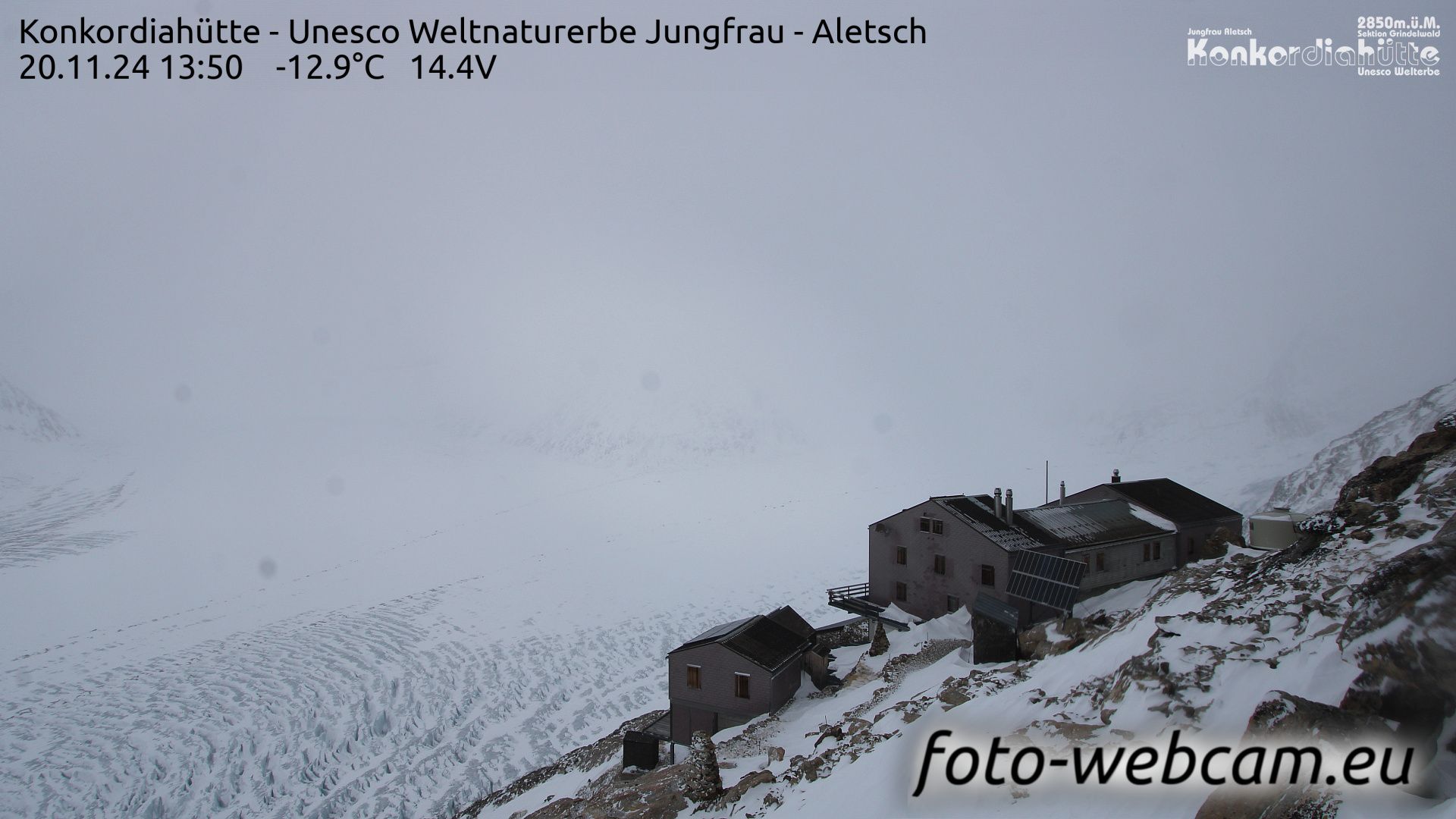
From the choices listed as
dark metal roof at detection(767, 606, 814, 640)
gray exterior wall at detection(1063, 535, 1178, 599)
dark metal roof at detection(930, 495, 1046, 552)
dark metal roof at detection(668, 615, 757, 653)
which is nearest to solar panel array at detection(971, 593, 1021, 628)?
dark metal roof at detection(930, 495, 1046, 552)

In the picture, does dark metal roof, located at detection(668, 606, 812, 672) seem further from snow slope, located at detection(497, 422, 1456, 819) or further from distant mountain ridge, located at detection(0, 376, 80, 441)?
distant mountain ridge, located at detection(0, 376, 80, 441)

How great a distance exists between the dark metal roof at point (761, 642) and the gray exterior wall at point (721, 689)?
216mm

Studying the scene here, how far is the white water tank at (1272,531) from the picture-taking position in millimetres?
26828

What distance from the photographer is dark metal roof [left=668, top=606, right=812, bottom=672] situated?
25.8m

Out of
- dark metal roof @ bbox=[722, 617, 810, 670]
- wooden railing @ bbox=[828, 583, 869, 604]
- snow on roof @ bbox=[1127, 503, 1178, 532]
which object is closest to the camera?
dark metal roof @ bbox=[722, 617, 810, 670]

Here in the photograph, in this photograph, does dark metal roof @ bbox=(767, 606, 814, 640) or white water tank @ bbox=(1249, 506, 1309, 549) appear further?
dark metal roof @ bbox=(767, 606, 814, 640)

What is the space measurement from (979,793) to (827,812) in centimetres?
343

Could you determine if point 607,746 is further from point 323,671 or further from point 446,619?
point 446,619

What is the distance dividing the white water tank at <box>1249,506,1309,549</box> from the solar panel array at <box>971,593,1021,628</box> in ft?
34.3

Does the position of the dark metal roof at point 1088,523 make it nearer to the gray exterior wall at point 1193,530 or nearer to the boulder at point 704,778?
the gray exterior wall at point 1193,530

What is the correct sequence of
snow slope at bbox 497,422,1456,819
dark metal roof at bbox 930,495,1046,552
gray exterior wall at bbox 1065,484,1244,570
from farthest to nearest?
1. gray exterior wall at bbox 1065,484,1244,570
2. dark metal roof at bbox 930,495,1046,552
3. snow slope at bbox 497,422,1456,819

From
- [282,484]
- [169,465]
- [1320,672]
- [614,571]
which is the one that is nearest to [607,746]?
[1320,672]

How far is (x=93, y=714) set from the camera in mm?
32625

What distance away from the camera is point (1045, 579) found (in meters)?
26.5
